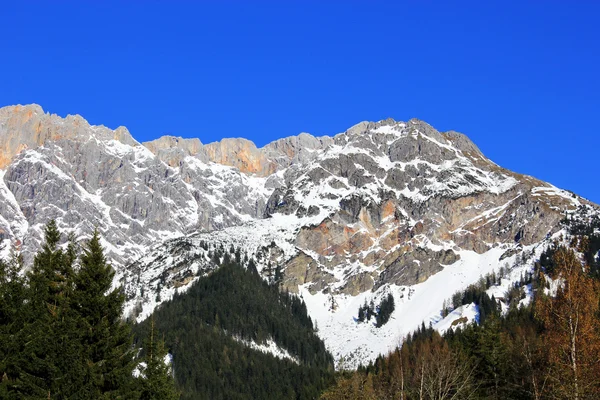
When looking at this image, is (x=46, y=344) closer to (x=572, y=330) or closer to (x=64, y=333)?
(x=64, y=333)

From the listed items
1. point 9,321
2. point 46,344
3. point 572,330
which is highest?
point 9,321

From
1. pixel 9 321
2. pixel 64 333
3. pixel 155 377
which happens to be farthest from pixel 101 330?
pixel 155 377

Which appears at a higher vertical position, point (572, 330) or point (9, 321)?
point (9, 321)

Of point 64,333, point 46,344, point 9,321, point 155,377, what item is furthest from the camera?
point 155,377

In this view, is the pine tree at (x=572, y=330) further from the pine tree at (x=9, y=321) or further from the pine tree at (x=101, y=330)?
the pine tree at (x=9, y=321)

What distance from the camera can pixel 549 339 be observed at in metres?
33.4

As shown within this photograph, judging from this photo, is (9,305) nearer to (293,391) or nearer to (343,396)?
(343,396)

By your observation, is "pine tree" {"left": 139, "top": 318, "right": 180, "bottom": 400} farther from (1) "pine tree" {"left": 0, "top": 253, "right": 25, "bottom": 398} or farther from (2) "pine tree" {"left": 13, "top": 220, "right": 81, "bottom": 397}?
(1) "pine tree" {"left": 0, "top": 253, "right": 25, "bottom": 398}

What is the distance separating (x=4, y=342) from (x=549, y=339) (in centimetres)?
2681

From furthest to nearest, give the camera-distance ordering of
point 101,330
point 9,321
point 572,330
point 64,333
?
1. point 9,321
2. point 101,330
3. point 64,333
4. point 572,330

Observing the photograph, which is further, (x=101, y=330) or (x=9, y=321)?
(x=9, y=321)

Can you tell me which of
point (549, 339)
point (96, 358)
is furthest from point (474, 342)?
point (96, 358)

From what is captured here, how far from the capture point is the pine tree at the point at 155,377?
4534 centimetres

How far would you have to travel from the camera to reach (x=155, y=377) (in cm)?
4900
